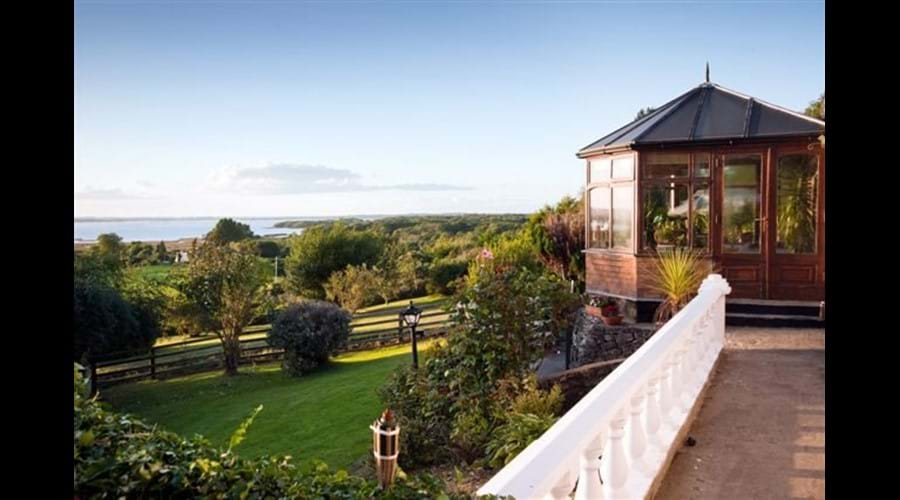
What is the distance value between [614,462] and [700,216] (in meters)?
7.42

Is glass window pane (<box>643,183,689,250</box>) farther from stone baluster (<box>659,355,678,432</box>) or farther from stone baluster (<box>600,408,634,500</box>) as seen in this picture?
stone baluster (<box>600,408,634,500</box>)

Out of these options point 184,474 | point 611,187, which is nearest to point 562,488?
point 184,474

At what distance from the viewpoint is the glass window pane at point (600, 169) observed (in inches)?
390

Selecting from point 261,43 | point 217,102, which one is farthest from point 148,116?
point 261,43

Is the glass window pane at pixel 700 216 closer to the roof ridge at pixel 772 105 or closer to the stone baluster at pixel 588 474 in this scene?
the roof ridge at pixel 772 105

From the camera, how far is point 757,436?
146 inches

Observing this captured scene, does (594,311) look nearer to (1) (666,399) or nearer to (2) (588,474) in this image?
(1) (666,399)

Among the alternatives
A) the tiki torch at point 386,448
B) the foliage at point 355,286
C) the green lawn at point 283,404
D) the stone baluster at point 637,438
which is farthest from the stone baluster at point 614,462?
the foliage at point 355,286

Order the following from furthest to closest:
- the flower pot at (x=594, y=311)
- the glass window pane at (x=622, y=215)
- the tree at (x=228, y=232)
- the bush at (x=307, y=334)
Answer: the tree at (x=228, y=232), the bush at (x=307, y=334), the flower pot at (x=594, y=311), the glass window pane at (x=622, y=215)

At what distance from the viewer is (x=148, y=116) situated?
18.8m

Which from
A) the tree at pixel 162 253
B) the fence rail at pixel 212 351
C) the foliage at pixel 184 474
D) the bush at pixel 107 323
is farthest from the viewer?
the tree at pixel 162 253

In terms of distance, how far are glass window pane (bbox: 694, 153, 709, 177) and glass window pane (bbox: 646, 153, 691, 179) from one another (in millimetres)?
114

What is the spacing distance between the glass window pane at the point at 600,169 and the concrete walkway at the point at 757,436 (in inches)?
175
